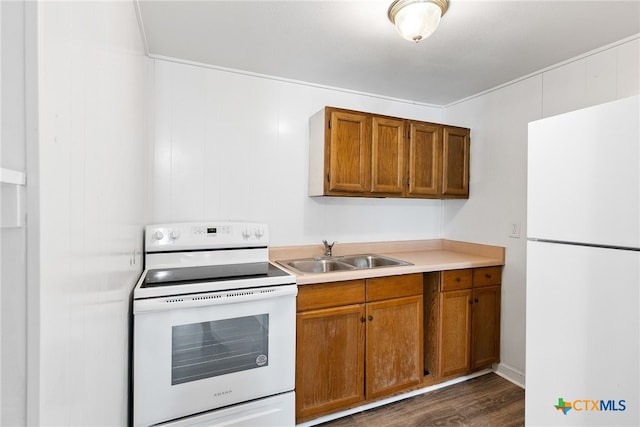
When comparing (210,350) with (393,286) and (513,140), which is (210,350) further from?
(513,140)

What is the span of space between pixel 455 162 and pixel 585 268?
1551 mm

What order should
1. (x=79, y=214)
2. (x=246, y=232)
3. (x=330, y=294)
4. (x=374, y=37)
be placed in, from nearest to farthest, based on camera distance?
(x=79, y=214) → (x=374, y=37) → (x=330, y=294) → (x=246, y=232)

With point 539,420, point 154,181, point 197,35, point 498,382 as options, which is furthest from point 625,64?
point 154,181

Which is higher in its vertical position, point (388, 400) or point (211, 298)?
point (211, 298)

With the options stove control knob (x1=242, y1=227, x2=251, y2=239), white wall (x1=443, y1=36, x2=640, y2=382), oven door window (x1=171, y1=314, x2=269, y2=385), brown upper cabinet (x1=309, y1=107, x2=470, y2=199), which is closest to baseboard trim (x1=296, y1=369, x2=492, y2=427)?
white wall (x1=443, y1=36, x2=640, y2=382)

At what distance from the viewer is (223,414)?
1.59m

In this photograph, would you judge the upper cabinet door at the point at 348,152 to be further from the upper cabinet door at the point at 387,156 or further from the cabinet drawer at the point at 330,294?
the cabinet drawer at the point at 330,294

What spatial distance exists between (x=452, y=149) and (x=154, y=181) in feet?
7.75

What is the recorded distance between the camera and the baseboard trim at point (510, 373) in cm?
232

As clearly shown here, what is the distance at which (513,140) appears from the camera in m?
2.44

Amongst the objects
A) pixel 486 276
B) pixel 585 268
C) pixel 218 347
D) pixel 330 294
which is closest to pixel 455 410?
pixel 486 276

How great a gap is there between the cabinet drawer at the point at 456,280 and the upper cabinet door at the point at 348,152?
867 millimetres

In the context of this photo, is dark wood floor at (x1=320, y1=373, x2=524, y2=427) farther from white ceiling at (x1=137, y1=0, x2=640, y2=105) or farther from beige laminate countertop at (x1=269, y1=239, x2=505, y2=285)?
white ceiling at (x1=137, y1=0, x2=640, y2=105)

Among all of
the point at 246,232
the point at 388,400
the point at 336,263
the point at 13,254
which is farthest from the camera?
the point at 336,263
